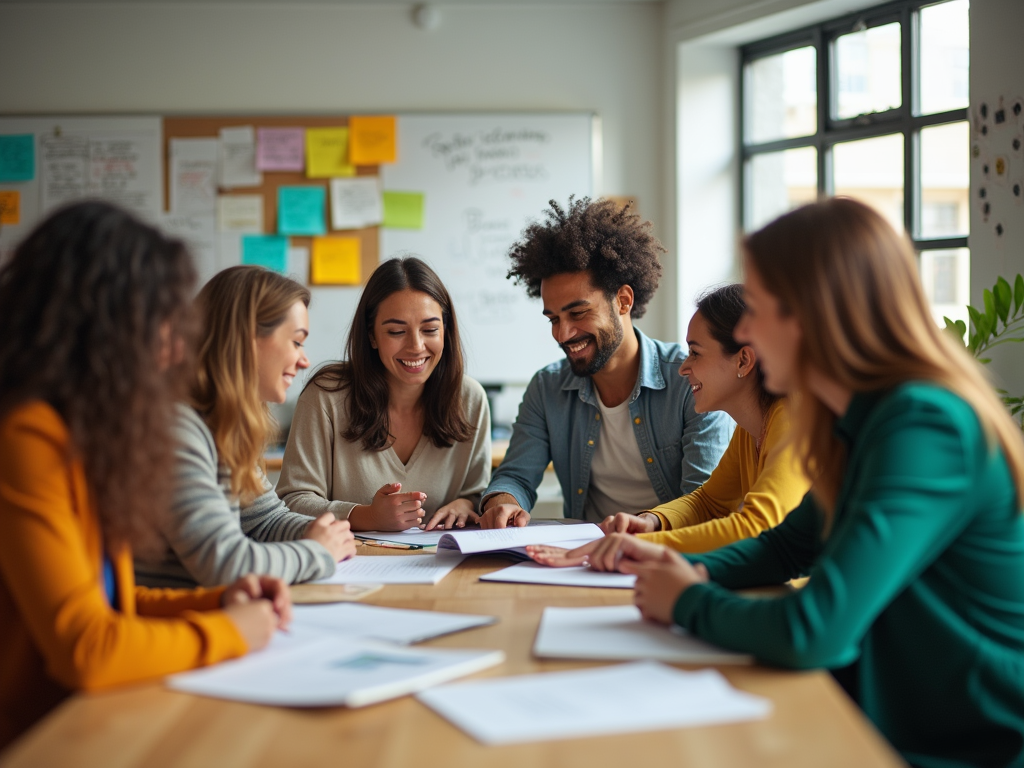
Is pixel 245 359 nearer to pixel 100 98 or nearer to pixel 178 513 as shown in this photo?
pixel 178 513

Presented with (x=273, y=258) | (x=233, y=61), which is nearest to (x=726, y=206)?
(x=273, y=258)

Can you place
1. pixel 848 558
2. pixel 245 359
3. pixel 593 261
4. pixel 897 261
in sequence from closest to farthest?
1. pixel 848 558
2. pixel 897 261
3. pixel 245 359
4. pixel 593 261

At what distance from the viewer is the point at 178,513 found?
4.27ft

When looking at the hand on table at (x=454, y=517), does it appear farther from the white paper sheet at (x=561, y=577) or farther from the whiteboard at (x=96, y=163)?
the whiteboard at (x=96, y=163)

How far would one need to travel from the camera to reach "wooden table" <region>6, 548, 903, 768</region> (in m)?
0.80

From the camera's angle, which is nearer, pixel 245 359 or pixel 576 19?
pixel 245 359

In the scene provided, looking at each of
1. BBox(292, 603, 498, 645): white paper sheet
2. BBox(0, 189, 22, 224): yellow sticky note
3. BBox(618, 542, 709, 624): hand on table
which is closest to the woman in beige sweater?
BBox(292, 603, 498, 645): white paper sheet

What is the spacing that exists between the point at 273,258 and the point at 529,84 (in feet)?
4.51

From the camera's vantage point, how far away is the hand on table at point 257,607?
109cm

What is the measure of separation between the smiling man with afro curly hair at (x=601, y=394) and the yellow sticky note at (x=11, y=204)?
2.67 meters

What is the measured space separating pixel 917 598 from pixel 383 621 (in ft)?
2.22

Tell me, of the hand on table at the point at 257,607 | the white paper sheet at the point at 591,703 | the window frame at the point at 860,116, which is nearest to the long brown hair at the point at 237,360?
the hand on table at the point at 257,607

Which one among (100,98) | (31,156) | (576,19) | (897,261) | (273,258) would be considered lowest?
(897,261)

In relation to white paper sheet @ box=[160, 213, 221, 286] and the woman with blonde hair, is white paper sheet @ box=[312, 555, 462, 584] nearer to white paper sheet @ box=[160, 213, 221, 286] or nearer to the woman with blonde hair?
the woman with blonde hair
